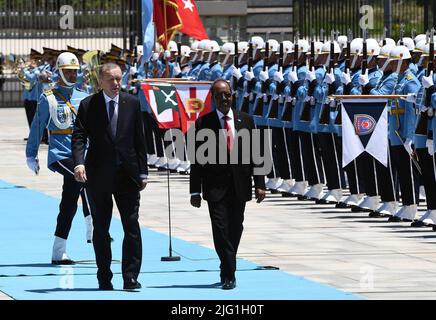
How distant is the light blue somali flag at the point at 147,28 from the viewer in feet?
81.6

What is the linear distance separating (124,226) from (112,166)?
475 mm

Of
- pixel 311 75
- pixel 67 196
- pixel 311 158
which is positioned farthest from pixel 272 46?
pixel 67 196

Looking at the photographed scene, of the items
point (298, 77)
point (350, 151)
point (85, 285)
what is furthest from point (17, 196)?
point (85, 285)

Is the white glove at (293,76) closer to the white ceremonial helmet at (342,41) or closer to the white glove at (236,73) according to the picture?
the white ceremonial helmet at (342,41)

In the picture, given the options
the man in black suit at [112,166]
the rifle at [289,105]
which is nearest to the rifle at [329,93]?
the rifle at [289,105]

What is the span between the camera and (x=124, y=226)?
500 inches

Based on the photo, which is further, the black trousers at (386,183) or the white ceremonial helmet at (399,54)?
the black trousers at (386,183)

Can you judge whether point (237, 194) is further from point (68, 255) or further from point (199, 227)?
point (199, 227)

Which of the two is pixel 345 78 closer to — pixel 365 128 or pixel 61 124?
pixel 365 128

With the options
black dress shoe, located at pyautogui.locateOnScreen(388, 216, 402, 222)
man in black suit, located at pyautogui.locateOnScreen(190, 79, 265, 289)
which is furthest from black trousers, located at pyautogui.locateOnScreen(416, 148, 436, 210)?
man in black suit, located at pyautogui.locateOnScreen(190, 79, 265, 289)

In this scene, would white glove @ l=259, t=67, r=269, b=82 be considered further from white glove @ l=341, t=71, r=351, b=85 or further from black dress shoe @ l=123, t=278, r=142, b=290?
black dress shoe @ l=123, t=278, r=142, b=290

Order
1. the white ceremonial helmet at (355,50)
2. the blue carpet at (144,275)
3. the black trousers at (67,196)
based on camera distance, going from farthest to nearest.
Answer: the white ceremonial helmet at (355,50)
the black trousers at (67,196)
the blue carpet at (144,275)

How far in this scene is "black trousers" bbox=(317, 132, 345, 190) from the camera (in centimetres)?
1983

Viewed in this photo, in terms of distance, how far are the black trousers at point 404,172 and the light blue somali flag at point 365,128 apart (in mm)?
164
